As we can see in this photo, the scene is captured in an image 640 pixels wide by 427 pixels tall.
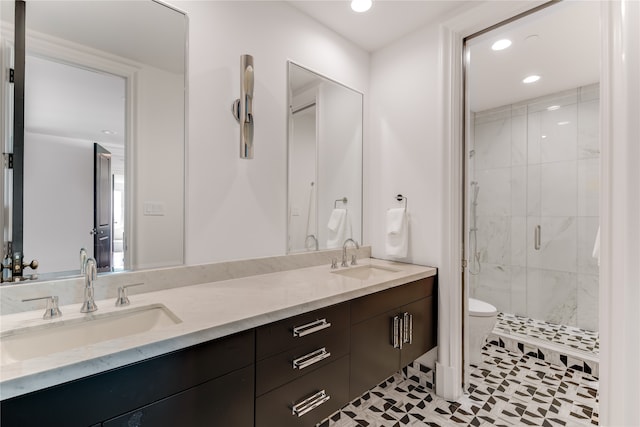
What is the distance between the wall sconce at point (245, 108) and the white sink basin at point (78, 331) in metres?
0.84

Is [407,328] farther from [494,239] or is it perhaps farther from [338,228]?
[494,239]

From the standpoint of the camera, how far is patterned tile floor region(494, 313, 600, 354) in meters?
2.49

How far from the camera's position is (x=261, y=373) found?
1.04m

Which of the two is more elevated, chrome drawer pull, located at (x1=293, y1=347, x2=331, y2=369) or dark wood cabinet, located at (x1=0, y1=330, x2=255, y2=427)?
dark wood cabinet, located at (x1=0, y1=330, x2=255, y2=427)

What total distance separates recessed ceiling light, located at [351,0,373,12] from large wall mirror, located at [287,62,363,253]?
1.44 ft

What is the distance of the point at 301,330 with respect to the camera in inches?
45.9

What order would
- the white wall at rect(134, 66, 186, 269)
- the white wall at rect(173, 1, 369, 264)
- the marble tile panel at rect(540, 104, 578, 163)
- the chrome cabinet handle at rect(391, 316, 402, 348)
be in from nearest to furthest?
the white wall at rect(134, 66, 186, 269), the white wall at rect(173, 1, 369, 264), the chrome cabinet handle at rect(391, 316, 402, 348), the marble tile panel at rect(540, 104, 578, 163)

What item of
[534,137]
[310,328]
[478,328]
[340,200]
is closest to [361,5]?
[340,200]

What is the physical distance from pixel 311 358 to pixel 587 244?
3.11m

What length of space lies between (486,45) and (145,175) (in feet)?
8.08

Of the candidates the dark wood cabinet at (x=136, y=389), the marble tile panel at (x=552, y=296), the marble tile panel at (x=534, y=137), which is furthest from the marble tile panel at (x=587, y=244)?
the dark wood cabinet at (x=136, y=389)

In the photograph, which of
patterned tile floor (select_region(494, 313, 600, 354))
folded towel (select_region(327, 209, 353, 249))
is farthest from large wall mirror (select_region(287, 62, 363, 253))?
patterned tile floor (select_region(494, 313, 600, 354))

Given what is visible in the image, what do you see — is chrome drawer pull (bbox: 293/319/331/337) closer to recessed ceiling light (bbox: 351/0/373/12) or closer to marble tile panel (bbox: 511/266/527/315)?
recessed ceiling light (bbox: 351/0/373/12)

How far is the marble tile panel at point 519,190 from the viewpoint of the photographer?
321cm
